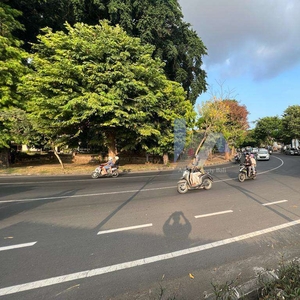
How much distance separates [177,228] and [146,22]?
881 inches

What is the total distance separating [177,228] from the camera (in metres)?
4.57

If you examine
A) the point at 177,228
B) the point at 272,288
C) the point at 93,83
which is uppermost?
the point at 93,83

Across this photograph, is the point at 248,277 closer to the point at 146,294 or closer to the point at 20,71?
the point at 146,294

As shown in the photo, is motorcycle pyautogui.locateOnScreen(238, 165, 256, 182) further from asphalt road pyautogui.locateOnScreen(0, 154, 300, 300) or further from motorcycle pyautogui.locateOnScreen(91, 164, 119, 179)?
motorcycle pyautogui.locateOnScreen(91, 164, 119, 179)

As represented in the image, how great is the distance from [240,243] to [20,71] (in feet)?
61.5

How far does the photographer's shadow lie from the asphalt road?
21mm

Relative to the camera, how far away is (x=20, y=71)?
16312mm

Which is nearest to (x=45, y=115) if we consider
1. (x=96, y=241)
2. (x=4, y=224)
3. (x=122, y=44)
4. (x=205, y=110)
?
(x=122, y=44)

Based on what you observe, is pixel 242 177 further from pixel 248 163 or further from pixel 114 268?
pixel 114 268

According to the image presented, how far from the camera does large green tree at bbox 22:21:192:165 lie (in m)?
13.6

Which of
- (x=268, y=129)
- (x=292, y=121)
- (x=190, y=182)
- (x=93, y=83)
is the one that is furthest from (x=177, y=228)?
(x=268, y=129)

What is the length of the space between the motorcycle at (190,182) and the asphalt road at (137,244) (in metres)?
1.20

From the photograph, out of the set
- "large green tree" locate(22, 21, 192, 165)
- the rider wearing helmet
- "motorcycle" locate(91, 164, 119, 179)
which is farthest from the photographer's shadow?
"large green tree" locate(22, 21, 192, 165)

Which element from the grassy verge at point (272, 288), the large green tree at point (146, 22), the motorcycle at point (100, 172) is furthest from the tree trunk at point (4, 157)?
the grassy verge at point (272, 288)
